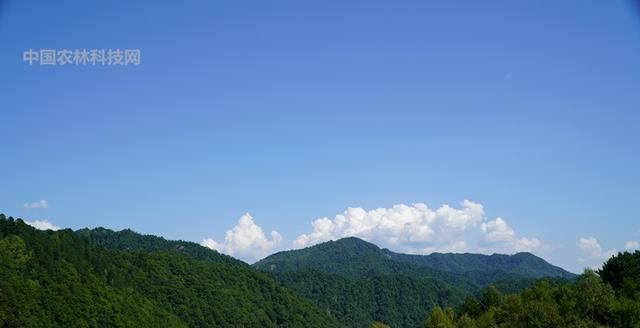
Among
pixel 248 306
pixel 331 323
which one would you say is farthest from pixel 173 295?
pixel 331 323

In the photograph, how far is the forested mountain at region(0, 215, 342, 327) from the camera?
93.6 m

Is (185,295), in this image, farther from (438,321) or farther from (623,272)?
(623,272)

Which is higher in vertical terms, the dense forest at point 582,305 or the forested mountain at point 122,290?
the forested mountain at point 122,290

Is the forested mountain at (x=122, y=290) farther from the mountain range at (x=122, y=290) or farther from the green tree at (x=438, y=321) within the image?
the green tree at (x=438, y=321)

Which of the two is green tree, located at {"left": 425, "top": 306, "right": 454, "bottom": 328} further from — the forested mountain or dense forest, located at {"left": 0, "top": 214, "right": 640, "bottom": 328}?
the forested mountain

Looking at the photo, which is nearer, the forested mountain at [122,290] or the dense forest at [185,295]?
the dense forest at [185,295]

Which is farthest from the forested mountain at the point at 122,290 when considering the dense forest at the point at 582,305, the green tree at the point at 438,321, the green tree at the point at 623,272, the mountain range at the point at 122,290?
the green tree at the point at 623,272

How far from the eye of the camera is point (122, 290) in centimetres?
11975

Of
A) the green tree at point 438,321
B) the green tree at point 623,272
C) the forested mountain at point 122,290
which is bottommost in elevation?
the green tree at point 438,321

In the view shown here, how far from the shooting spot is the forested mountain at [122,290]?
93562 millimetres

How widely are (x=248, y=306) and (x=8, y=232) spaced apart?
233ft

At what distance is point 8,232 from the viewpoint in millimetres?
109562

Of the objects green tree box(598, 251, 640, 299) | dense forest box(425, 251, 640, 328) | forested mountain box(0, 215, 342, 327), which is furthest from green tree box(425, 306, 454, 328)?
forested mountain box(0, 215, 342, 327)

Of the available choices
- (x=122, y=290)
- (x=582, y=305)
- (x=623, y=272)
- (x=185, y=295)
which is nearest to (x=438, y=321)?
(x=582, y=305)
